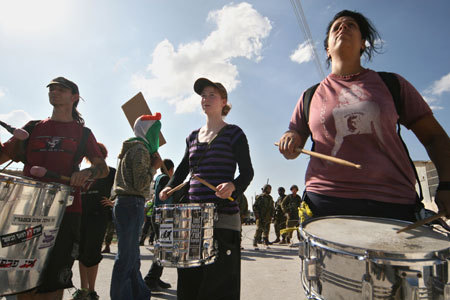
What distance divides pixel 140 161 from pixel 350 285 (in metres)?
2.29

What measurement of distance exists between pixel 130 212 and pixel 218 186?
4.10 ft

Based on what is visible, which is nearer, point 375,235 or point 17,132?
point 375,235

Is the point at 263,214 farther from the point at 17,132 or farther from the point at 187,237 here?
the point at 17,132

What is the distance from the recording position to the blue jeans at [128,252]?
2592 millimetres

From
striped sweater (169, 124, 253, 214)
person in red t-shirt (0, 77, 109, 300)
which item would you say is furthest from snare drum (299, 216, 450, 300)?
person in red t-shirt (0, 77, 109, 300)

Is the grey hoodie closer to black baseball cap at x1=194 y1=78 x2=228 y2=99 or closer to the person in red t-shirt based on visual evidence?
the person in red t-shirt

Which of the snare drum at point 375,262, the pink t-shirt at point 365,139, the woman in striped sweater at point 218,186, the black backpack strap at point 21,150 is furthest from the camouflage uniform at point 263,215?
the snare drum at point 375,262

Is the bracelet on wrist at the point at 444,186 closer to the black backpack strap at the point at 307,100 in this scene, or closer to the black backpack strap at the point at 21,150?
the black backpack strap at the point at 307,100

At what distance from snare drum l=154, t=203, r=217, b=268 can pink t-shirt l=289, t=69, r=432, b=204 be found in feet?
2.54

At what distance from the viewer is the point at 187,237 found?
192 centimetres

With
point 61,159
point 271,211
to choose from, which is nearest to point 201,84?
point 61,159

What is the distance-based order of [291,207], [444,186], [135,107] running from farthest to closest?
[291,207] → [135,107] → [444,186]

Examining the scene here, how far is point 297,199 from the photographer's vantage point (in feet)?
34.5

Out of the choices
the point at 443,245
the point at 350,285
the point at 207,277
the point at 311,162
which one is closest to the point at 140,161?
the point at 207,277
